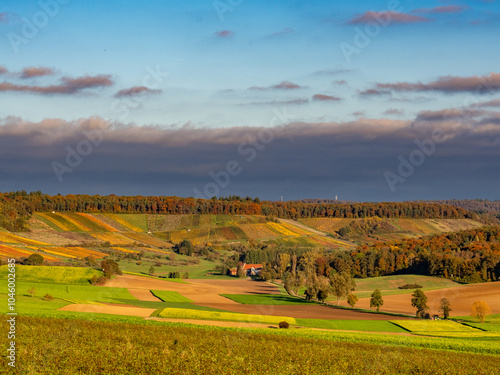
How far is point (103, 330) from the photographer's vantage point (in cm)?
3631

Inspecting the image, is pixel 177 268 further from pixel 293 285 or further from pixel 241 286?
pixel 293 285

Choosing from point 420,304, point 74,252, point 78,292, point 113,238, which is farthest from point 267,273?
point 78,292

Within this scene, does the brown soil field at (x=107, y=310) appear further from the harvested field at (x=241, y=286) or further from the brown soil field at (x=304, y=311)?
the harvested field at (x=241, y=286)

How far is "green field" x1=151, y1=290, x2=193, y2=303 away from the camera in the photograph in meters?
84.1

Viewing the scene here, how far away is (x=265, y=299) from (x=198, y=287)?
1933cm

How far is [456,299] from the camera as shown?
294ft

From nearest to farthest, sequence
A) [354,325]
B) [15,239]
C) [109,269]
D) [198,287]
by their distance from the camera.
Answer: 1. [354,325]
2. [109,269]
3. [198,287]
4. [15,239]

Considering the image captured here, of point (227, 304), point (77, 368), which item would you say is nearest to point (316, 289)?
point (227, 304)

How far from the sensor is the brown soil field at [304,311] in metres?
69.0

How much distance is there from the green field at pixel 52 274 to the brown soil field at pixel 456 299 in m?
46.5

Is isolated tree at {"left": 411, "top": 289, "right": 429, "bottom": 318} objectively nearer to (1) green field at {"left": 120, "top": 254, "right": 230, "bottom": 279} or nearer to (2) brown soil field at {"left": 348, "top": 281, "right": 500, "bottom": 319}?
(2) brown soil field at {"left": 348, "top": 281, "right": 500, "bottom": 319}

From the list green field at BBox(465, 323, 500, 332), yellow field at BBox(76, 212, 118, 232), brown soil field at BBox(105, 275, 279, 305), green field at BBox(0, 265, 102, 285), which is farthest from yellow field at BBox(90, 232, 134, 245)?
green field at BBox(465, 323, 500, 332)

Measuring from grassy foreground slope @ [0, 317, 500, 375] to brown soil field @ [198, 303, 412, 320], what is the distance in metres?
29.8

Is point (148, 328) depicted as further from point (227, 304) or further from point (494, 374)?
point (227, 304)
